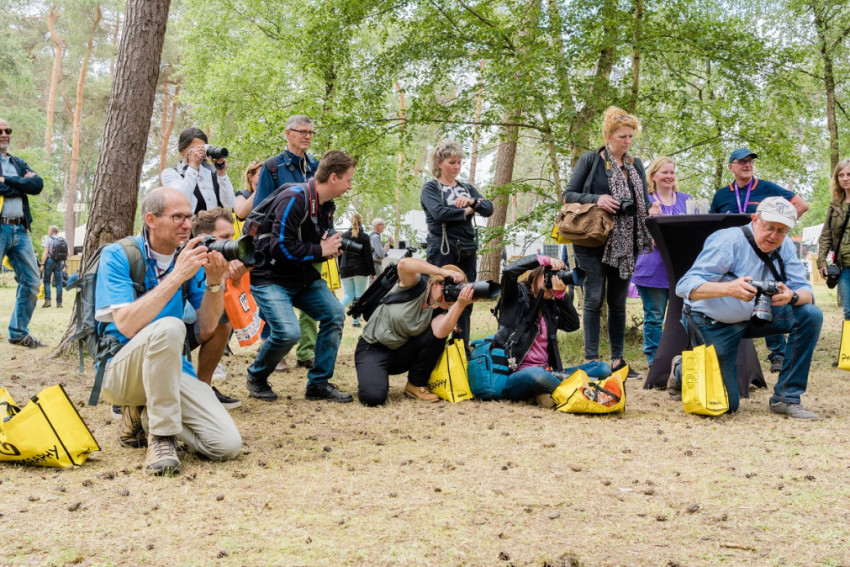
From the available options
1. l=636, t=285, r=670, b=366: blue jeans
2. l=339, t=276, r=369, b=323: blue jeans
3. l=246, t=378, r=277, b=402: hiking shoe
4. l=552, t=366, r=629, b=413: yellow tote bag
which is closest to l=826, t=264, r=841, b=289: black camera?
l=636, t=285, r=670, b=366: blue jeans

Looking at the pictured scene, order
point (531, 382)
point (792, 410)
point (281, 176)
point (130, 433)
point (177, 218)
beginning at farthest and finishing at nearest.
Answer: point (281, 176)
point (531, 382)
point (792, 410)
point (130, 433)
point (177, 218)

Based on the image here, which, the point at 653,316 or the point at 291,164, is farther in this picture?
the point at 653,316

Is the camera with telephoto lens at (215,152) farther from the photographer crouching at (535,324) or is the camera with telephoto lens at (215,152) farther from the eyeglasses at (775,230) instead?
the eyeglasses at (775,230)

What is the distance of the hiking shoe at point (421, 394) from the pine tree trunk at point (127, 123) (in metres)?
2.73

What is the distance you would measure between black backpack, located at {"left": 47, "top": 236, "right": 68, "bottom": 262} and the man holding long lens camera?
10761 millimetres

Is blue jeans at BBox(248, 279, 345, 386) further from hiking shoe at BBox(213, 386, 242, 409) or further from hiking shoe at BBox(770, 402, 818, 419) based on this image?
hiking shoe at BBox(770, 402, 818, 419)

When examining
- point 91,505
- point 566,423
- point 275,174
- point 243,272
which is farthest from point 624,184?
point 91,505

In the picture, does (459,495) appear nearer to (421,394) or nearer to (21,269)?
(421,394)

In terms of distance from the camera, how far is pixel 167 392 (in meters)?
3.73

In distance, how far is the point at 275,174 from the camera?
19.5 ft

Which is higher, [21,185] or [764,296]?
[21,185]

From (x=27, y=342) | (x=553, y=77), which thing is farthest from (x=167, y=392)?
(x=553, y=77)

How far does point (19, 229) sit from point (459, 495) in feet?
18.8

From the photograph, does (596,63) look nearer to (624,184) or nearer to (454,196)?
(624,184)
